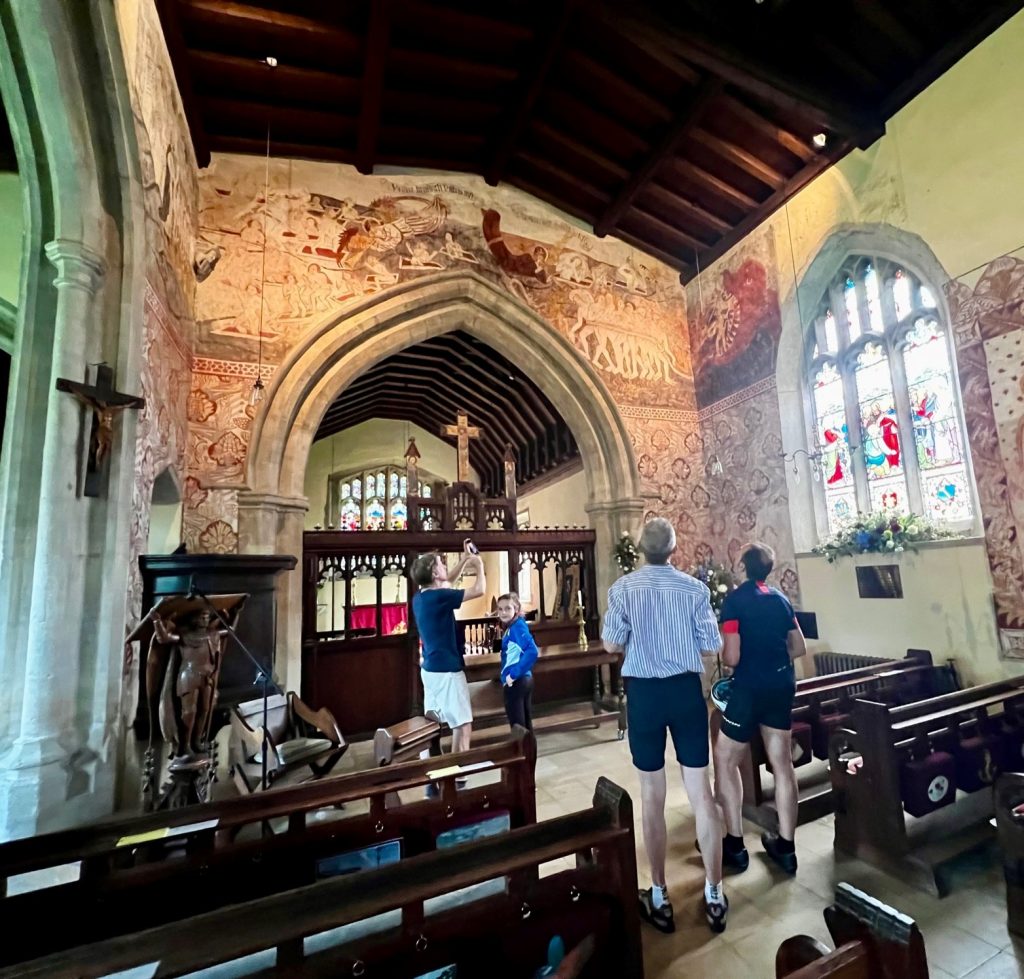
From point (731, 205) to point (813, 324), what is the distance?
1.82 metres

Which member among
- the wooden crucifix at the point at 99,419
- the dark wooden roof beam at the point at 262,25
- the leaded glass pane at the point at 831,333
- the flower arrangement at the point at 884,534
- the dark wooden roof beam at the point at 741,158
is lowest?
the flower arrangement at the point at 884,534

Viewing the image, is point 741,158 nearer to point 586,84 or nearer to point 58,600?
point 586,84

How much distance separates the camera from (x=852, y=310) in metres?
5.63

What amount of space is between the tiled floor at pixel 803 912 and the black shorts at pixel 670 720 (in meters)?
0.60

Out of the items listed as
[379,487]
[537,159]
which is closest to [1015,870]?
[537,159]

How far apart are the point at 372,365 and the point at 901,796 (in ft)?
18.6

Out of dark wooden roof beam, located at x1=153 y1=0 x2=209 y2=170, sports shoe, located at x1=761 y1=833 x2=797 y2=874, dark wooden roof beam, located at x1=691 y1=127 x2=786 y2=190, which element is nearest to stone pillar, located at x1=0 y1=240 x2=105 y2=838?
dark wooden roof beam, located at x1=153 y1=0 x2=209 y2=170

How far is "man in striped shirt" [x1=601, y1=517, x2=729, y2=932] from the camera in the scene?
2.02 m

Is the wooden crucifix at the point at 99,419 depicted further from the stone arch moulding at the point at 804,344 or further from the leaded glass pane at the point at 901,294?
the leaded glass pane at the point at 901,294

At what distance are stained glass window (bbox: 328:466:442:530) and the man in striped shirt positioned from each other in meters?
12.0

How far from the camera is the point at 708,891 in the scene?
205 centimetres

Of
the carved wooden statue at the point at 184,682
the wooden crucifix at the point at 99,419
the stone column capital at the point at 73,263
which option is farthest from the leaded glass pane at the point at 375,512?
the carved wooden statue at the point at 184,682

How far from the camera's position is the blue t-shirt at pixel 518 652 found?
3551mm

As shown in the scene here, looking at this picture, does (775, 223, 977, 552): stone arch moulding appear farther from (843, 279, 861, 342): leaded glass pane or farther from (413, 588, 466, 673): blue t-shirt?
(413, 588, 466, 673): blue t-shirt
